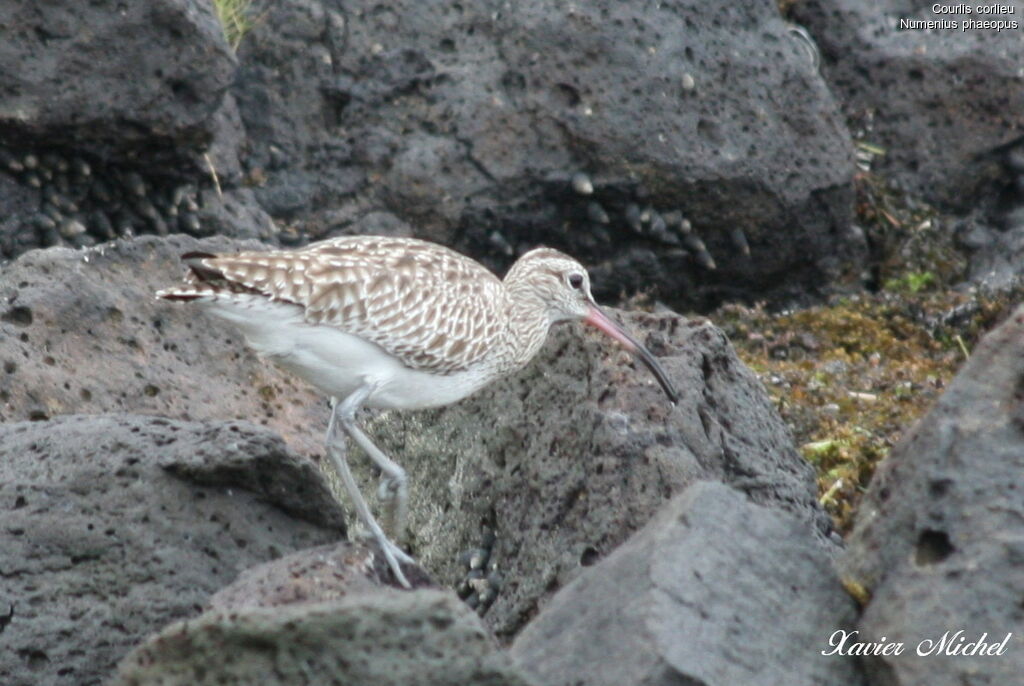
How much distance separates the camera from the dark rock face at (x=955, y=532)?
16.3 ft

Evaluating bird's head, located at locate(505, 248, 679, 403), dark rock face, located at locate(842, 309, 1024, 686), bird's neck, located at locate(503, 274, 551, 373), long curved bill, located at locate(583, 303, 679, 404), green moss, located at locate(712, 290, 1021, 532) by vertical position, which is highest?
dark rock face, located at locate(842, 309, 1024, 686)

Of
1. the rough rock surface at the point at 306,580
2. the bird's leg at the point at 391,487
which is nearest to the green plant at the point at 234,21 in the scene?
the bird's leg at the point at 391,487

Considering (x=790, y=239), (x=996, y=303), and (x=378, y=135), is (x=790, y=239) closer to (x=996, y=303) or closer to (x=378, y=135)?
(x=996, y=303)

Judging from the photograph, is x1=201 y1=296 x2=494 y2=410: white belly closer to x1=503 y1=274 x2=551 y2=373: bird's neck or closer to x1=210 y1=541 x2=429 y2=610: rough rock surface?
x1=503 y1=274 x2=551 y2=373: bird's neck

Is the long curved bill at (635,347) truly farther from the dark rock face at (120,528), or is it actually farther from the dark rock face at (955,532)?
the dark rock face at (955,532)

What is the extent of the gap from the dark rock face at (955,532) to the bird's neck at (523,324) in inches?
98.7

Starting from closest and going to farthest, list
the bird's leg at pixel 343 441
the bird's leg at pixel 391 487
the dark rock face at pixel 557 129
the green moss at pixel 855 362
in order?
the bird's leg at pixel 343 441 < the bird's leg at pixel 391 487 < the green moss at pixel 855 362 < the dark rock face at pixel 557 129

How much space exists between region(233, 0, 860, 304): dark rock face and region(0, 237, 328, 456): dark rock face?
2.76 metres

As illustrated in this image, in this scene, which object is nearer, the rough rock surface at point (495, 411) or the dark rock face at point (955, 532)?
the dark rock face at point (955, 532)

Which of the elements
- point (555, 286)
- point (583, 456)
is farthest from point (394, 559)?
point (555, 286)

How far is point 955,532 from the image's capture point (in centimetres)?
519

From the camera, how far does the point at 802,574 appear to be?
548 cm

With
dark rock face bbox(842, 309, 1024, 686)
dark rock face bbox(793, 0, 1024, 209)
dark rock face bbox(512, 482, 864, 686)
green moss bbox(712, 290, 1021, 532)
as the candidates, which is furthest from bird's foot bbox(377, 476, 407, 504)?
dark rock face bbox(793, 0, 1024, 209)

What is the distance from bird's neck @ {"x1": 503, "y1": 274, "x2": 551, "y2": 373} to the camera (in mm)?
7840
